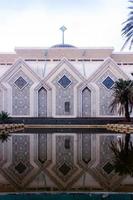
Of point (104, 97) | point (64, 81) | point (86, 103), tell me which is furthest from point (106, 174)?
point (64, 81)

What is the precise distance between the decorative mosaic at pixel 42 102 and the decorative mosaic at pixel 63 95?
1564 mm

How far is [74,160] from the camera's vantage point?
13531 millimetres

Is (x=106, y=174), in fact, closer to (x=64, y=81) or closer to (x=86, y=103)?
(x=86, y=103)

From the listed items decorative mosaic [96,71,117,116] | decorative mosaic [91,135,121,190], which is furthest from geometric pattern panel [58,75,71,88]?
decorative mosaic [91,135,121,190]

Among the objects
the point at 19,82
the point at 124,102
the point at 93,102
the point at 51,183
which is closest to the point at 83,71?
the point at 93,102

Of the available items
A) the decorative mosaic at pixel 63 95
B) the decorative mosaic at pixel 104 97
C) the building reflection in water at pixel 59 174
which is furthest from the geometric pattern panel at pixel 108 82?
the building reflection in water at pixel 59 174

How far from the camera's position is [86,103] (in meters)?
54.9

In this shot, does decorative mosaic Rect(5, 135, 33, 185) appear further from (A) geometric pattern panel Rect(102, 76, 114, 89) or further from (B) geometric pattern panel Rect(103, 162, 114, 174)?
(A) geometric pattern panel Rect(102, 76, 114, 89)

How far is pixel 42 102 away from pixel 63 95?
2854mm

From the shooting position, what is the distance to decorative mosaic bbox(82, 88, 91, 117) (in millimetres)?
54812

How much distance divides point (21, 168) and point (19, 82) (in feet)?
145

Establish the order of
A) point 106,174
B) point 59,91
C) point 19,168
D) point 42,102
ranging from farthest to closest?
point 59,91
point 42,102
point 19,168
point 106,174

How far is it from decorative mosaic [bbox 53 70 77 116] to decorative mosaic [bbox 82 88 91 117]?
1464 millimetres

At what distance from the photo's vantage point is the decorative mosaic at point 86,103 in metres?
54.8
